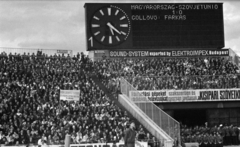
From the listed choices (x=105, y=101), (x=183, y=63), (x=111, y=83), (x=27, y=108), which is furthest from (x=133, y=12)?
(x=27, y=108)

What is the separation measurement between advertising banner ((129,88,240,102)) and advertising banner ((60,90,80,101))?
21.0ft

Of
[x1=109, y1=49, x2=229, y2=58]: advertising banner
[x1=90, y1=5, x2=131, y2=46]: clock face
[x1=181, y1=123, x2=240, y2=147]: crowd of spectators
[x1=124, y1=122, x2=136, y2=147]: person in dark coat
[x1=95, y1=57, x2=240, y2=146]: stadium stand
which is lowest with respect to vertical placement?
[x1=181, y1=123, x2=240, y2=147]: crowd of spectators

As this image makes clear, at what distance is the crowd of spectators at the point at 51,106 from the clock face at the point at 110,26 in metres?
4.54

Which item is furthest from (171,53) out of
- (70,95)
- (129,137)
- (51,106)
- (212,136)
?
(129,137)

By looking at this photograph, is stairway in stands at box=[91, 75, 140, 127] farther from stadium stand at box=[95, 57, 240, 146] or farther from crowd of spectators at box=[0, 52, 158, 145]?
crowd of spectators at box=[0, 52, 158, 145]

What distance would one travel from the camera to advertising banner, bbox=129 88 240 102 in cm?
4473

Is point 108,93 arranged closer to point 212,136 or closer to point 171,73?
point 171,73

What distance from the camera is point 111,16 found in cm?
5034

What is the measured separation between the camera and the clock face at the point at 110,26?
5000 cm

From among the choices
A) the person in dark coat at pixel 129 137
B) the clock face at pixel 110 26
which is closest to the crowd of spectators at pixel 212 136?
the clock face at pixel 110 26

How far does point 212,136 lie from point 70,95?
10663 millimetres

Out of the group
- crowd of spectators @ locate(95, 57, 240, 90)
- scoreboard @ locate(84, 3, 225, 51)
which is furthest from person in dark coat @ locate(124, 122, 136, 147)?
scoreboard @ locate(84, 3, 225, 51)

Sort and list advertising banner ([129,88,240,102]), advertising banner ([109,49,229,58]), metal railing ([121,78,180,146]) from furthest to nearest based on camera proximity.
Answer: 1. advertising banner ([109,49,229,58])
2. advertising banner ([129,88,240,102])
3. metal railing ([121,78,180,146])

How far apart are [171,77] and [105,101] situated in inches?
299
